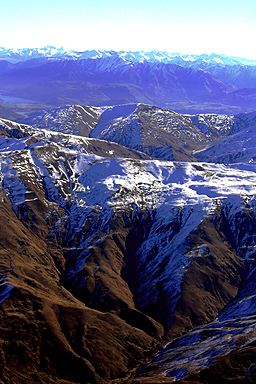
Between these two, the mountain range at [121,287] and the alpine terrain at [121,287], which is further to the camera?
the mountain range at [121,287]

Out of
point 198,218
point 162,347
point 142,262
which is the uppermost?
point 198,218

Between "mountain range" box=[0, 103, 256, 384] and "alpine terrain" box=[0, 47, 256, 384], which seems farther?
"mountain range" box=[0, 103, 256, 384]

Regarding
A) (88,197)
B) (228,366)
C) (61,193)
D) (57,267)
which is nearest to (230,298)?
(228,366)

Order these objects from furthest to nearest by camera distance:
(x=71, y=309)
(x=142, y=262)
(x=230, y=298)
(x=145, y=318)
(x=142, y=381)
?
1. (x=142, y=262)
2. (x=230, y=298)
3. (x=145, y=318)
4. (x=71, y=309)
5. (x=142, y=381)

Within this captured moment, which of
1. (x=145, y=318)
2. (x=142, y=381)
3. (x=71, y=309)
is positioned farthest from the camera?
(x=145, y=318)

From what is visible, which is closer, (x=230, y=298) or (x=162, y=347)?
(x=162, y=347)

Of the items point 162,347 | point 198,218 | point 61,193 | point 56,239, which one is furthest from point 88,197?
point 162,347

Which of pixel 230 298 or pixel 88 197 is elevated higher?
pixel 88 197

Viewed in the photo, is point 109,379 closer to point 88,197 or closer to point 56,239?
point 56,239

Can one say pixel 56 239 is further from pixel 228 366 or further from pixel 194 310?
pixel 228 366
